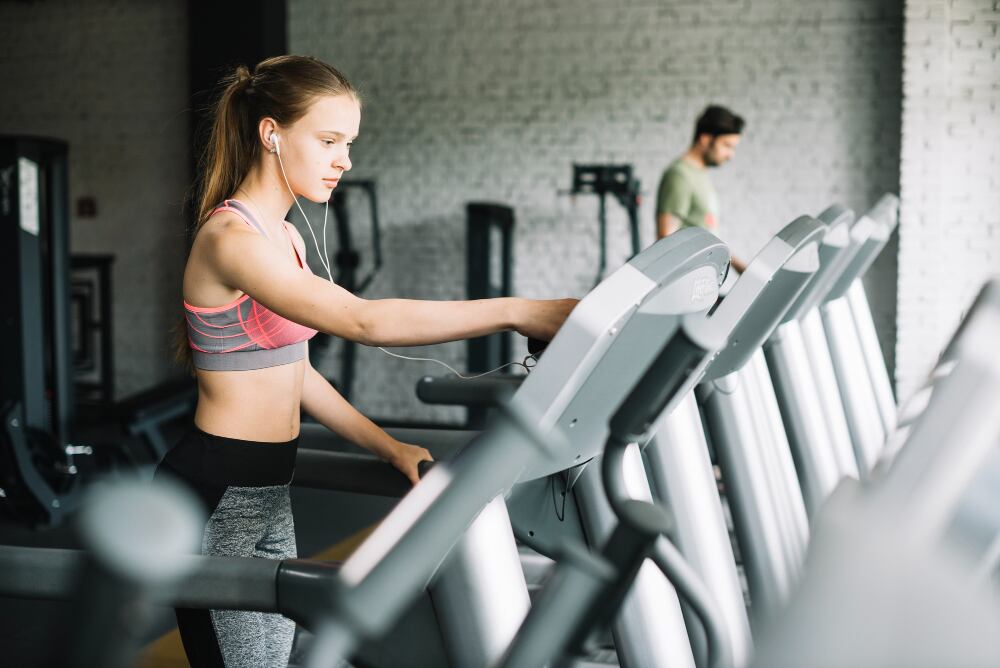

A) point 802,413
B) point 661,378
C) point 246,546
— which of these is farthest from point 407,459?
point 802,413

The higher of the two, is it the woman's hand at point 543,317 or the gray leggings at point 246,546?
the woman's hand at point 543,317

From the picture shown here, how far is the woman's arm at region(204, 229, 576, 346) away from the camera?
1.02 m

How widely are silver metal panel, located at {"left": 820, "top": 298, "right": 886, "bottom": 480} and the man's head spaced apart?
1.63 meters

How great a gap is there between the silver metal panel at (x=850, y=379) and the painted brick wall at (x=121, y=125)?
4.73 metres

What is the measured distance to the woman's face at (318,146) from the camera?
4.63ft

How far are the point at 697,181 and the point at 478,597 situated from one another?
343 cm

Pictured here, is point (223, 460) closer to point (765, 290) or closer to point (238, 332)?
point (238, 332)

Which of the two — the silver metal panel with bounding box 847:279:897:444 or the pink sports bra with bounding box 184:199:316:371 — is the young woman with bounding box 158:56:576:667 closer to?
the pink sports bra with bounding box 184:199:316:371

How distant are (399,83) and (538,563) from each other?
395 centimetres

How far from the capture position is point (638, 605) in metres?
1.46

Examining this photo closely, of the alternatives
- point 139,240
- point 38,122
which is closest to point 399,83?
point 139,240

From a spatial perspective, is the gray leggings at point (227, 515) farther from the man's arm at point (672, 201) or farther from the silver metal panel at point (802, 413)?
the man's arm at point (672, 201)

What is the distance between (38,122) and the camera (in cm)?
676

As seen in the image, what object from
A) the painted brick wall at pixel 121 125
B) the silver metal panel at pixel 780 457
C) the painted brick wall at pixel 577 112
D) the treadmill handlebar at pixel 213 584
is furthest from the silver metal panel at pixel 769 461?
the painted brick wall at pixel 121 125
